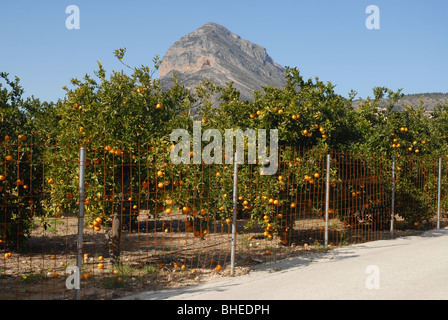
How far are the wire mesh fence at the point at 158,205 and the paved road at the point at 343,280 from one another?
0.66 meters

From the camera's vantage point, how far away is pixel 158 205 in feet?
23.6

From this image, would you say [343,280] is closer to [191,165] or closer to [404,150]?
[191,165]

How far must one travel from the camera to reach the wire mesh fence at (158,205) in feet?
21.5

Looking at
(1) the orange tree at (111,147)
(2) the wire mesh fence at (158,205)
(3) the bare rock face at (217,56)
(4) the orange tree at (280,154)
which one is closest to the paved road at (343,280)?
(2) the wire mesh fence at (158,205)

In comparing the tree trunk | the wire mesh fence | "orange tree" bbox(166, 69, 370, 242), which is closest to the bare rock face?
the wire mesh fence

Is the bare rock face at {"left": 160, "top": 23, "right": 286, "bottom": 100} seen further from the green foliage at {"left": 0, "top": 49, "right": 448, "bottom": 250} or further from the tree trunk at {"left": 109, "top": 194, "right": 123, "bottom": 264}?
the tree trunk at {"left": 109, "top": 194, "right": 123, "bottom": 264}

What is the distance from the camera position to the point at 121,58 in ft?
26.8

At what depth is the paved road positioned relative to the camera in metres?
5.57

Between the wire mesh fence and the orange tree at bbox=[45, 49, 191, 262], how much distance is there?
32mm

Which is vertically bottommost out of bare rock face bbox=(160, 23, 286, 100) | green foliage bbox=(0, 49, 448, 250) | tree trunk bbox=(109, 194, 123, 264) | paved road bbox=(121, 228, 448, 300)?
paved road bbox=(121, 228, 448, 300)
